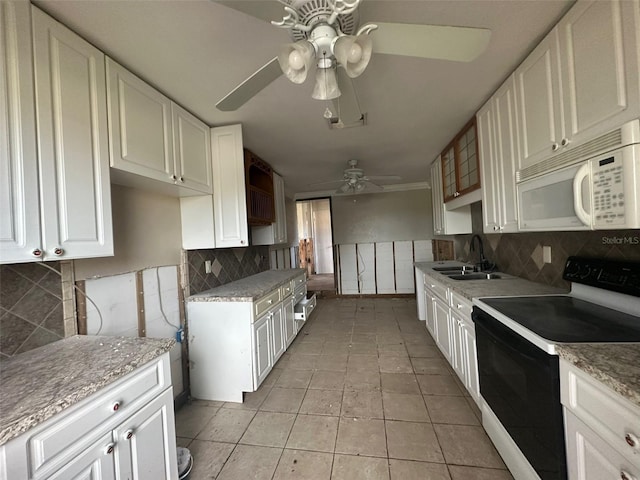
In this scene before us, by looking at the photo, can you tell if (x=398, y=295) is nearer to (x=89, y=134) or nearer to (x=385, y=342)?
(x=385, y=342)

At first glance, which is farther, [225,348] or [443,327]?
[443,327]

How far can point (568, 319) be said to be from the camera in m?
1.15

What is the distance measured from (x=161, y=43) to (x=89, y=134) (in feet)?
1.89

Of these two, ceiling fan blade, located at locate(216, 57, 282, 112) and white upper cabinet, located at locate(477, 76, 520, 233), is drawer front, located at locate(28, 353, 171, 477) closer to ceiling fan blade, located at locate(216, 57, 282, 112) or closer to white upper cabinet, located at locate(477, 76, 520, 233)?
ceiling fan blade, located at locate(216, 57, 282, 112)

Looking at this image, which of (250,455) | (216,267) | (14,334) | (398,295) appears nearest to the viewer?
(14,334)

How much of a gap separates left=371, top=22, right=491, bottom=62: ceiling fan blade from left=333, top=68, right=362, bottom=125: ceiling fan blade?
0.21 m

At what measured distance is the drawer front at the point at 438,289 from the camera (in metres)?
2.19

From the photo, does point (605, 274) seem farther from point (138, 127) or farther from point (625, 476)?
point (138, 127)

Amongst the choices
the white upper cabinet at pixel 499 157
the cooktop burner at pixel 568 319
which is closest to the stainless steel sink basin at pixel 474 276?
the white upper cabinet at pixel 499 157

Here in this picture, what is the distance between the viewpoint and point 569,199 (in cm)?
114

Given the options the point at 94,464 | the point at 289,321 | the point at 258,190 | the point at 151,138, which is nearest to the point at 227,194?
the point at 258,190

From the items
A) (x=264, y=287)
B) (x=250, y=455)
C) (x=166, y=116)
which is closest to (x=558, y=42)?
(x=166, y=116)

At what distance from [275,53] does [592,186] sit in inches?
63.4

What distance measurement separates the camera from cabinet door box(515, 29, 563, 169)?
1.24 m
